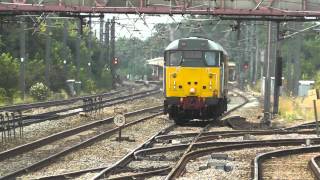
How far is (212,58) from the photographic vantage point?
81.6 feet

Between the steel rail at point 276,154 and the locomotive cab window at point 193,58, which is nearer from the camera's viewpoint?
the steel rail at point 276,154

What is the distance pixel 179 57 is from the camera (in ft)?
82.2

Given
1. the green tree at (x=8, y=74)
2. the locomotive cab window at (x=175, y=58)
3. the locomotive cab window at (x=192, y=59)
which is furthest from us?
the green tree at (x=8, y=74)

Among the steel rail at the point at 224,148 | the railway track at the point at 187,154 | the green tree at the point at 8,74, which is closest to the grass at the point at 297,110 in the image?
the railway track at the point at 187,154

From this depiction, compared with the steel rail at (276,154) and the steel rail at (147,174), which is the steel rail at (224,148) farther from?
the steel rail at (276,154)

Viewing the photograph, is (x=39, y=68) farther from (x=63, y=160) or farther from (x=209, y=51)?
(x=63, y=160)

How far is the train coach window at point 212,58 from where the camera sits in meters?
24.8

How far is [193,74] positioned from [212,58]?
97 centimetres

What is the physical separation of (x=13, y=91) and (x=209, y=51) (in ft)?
70.2

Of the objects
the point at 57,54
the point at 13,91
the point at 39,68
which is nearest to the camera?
the point at 13,91

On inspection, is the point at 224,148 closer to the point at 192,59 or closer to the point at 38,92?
the point at 192,59

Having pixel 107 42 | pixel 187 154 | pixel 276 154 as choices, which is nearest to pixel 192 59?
pixel 276 154

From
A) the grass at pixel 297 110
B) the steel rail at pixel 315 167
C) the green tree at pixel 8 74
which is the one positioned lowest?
the grass at pixel 297 110

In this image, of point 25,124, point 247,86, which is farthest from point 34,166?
point 247,86
